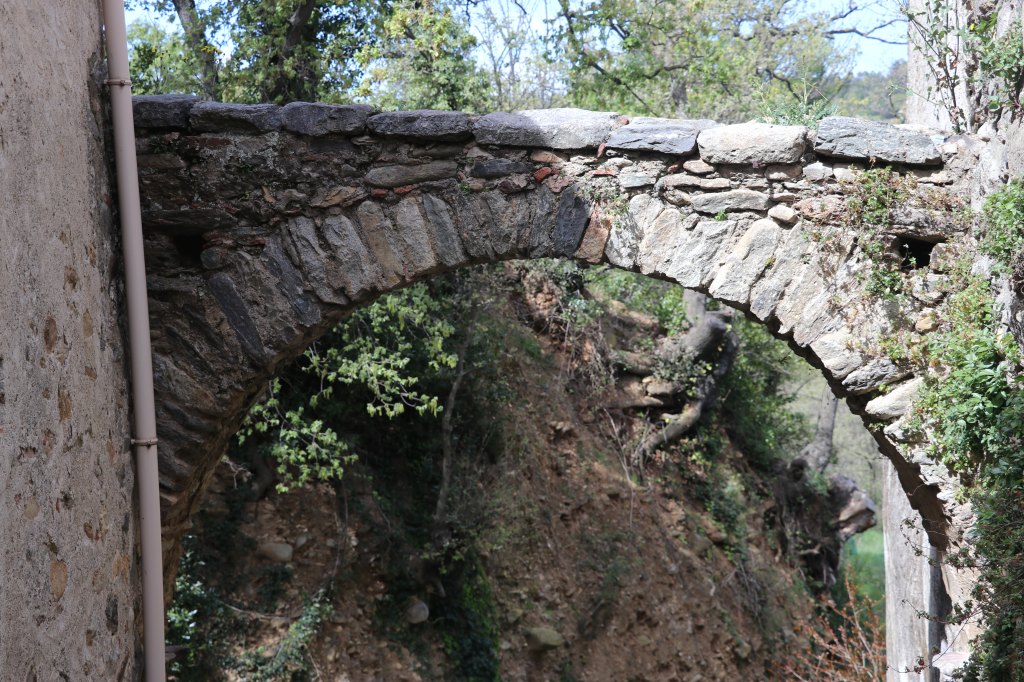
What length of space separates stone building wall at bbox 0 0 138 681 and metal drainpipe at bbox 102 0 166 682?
0.15ft

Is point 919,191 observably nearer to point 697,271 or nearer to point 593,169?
point 697,271

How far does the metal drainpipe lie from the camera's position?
3.08m

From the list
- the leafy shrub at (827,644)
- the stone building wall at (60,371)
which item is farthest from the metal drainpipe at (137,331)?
the leafy shrub at (827,644)

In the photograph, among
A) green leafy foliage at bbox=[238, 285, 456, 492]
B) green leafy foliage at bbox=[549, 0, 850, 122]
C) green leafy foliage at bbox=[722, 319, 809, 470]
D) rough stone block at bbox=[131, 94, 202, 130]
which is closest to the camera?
rough stone block at bbox=[131, 94, 202, 130]

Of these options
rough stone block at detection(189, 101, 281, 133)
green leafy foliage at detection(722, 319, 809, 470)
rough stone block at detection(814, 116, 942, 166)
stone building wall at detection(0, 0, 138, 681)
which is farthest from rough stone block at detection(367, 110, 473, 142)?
green leafy foliage at detection(722, 319, 809, 470)

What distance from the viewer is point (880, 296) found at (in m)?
3.46

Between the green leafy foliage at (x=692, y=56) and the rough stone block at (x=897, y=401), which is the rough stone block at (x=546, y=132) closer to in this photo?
the rough stone block at (x=897, y=401)

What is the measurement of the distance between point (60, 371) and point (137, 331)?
529 millimetres

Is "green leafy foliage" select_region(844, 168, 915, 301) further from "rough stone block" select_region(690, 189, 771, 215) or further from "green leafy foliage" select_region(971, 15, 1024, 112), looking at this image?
"green leafy foliage" select_region(971, 15, 1024, 112)

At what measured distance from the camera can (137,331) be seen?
3.12 meters

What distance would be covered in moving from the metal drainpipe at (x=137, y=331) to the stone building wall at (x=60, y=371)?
0.05 meters

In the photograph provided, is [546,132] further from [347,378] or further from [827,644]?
[827,644]

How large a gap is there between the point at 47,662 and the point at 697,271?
258cm

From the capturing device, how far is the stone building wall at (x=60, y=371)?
2314 millimetres
